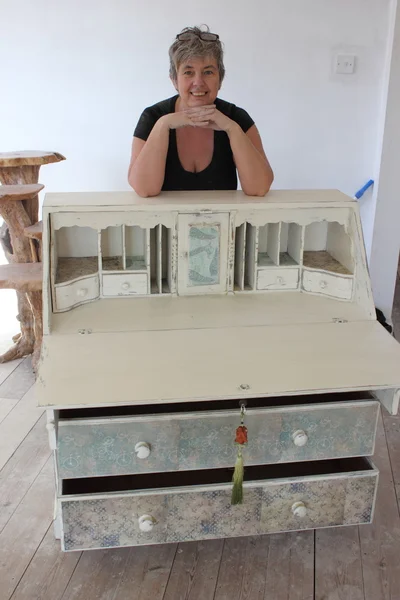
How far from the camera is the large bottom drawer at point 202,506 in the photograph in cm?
150

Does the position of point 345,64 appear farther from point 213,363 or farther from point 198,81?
point 213,363

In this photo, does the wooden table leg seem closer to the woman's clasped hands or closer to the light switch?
the woman's clasped hands

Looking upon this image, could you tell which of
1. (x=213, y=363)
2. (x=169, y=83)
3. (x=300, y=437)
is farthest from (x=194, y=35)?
(x=169, y=83)

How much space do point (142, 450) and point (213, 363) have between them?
27 centimetres

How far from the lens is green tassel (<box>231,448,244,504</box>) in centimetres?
146

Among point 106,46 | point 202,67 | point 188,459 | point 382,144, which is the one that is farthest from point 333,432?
point 106,46

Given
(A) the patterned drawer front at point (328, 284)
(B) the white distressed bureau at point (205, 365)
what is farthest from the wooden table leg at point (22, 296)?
(A) the patterned drawer front at point (328, 284)

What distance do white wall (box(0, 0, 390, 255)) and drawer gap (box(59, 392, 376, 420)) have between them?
1.73 m

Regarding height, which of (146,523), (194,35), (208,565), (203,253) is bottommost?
(208,565)

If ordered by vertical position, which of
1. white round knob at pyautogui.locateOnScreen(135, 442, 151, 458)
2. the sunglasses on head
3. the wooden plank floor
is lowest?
the wooden plank floor

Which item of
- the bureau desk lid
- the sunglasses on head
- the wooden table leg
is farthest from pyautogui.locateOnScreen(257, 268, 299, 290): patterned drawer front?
the wooden table leg

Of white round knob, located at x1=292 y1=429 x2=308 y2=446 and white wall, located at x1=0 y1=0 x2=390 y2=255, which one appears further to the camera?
white wall, located at x1=0 y1=0 x2=390 y2=255

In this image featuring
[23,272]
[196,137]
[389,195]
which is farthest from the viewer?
[389,195]

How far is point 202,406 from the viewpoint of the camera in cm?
157
